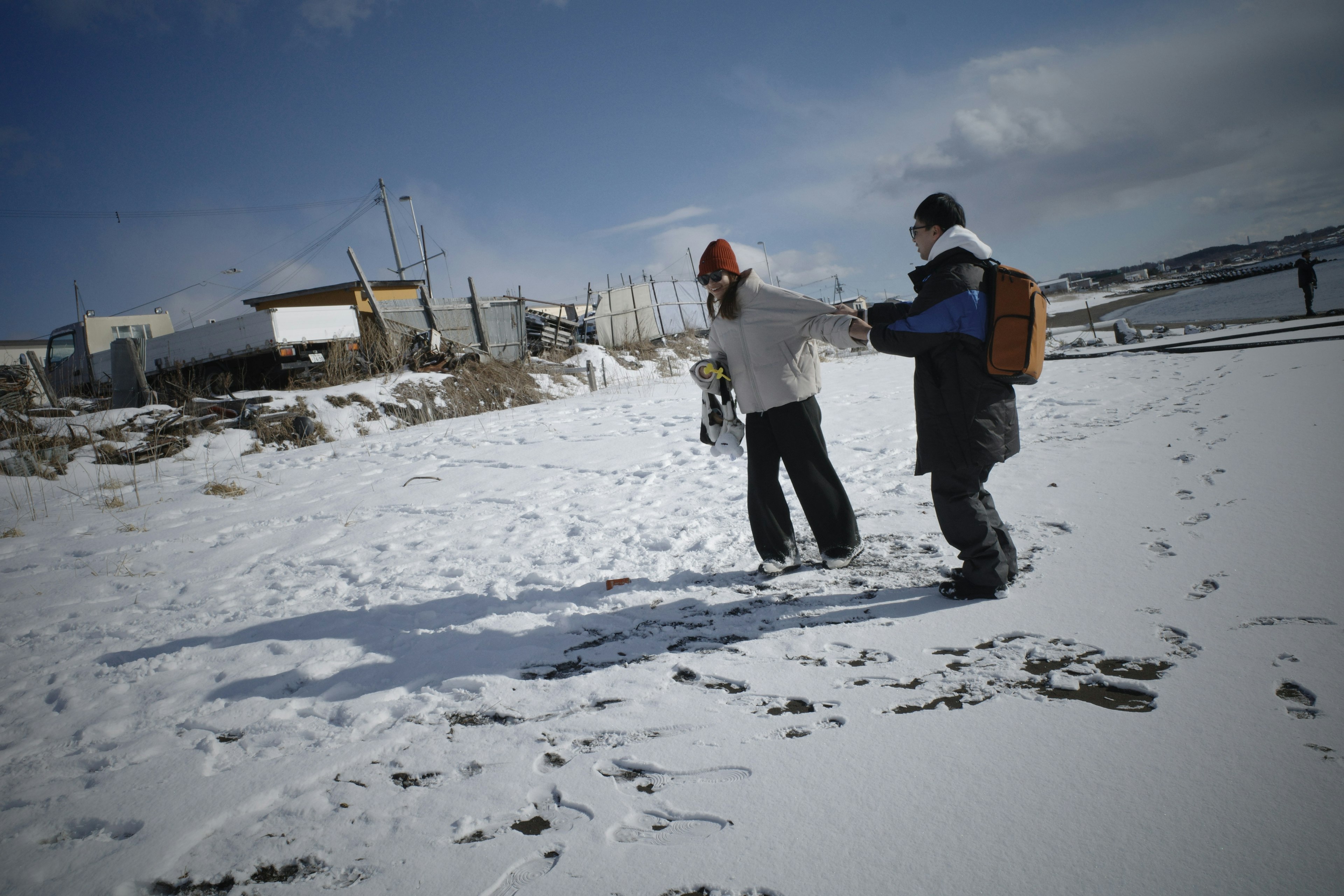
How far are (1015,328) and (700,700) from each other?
6.06 ft

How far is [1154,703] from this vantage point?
1750 mm

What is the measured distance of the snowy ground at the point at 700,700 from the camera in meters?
1.42

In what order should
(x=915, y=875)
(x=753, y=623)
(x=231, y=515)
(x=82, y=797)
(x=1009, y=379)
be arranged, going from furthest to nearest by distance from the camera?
(x=231, y=515) < (x=753, y=623) < (x=1009, y=379) < (x=82, y=797) < (x=915, y=875)

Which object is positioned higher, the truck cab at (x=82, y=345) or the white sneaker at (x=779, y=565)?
the truck cab at (x=82, y=345)

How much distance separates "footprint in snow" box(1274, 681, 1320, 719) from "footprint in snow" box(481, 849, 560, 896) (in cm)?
197

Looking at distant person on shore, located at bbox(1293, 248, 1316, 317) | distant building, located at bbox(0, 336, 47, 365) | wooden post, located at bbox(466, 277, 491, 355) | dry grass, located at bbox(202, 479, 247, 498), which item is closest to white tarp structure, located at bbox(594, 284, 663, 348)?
wooden post, located at bbox(466, 277, 491, 355)

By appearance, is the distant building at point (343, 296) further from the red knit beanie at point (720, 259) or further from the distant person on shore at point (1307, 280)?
the distant person on shore at point (1307, 280)

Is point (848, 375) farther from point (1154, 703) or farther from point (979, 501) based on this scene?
point (1154, 703)

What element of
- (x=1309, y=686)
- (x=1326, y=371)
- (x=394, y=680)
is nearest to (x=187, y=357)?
(x=394, y=680)

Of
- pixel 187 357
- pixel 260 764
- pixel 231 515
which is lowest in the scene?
pixel 260 764

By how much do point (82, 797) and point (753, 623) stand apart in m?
2.36

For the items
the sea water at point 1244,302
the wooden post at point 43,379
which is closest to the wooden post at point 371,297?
the wooden post at point 43,379

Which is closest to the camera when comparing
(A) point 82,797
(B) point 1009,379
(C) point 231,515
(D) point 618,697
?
(A) point 82,797

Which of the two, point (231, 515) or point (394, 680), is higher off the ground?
point (231, 515)
